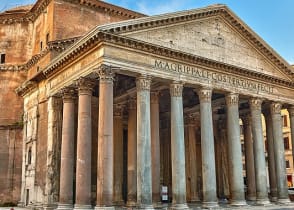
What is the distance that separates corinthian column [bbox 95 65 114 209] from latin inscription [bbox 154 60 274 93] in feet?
9.04

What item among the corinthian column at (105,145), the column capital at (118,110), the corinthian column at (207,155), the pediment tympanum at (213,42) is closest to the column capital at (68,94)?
the column capital at (118,110)

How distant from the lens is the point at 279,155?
21578 mm

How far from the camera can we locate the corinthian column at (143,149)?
1540cm

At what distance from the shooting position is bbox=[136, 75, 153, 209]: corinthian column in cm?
1540

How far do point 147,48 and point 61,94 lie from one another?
5.61 meters

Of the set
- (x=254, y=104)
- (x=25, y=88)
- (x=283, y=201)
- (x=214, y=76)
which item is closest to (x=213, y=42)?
(x=214, y=76)

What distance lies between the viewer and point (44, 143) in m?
21.3

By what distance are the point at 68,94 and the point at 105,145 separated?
519 centimetres

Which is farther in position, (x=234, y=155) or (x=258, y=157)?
(x=258, y=157)

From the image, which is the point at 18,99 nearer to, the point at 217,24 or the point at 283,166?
the point at 217,24

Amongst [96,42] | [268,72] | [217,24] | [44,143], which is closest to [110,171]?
[96,42]

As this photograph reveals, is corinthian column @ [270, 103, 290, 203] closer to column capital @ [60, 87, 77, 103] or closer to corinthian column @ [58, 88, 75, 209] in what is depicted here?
→ corinthian column @ [58, 88, 75, 209]

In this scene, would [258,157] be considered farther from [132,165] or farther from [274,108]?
[132,165]

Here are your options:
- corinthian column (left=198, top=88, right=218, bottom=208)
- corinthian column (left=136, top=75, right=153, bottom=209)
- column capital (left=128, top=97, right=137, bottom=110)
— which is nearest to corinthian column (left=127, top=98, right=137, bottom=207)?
column capital (left=128, top=97, right=137, bottom=110)
